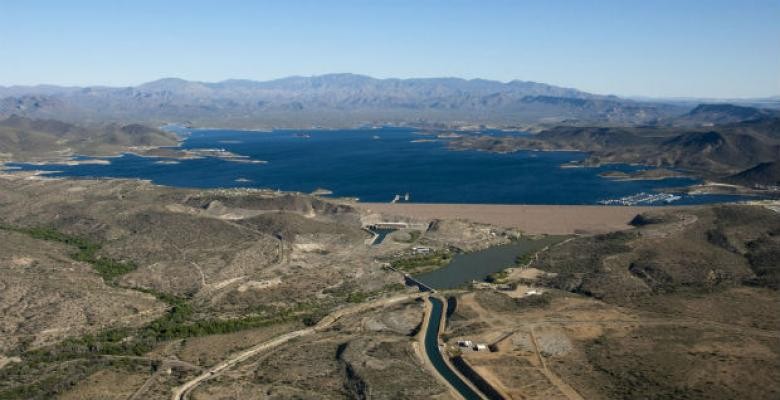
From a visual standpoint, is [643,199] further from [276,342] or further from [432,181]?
[276,342]

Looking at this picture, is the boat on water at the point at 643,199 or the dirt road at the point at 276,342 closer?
the dirt road at the point at 276,342

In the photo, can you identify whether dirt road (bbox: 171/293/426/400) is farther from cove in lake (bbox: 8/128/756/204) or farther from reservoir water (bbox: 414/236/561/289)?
cove in lake (bbox: 8/128/756/204)

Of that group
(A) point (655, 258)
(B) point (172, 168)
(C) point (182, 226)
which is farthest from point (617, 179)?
(B) point (172, 168)

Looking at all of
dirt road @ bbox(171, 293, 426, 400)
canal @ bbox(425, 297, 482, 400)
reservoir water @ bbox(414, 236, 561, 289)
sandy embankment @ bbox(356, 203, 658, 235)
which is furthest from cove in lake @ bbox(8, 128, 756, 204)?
canal @ bbox(425, 297, 482, 400)

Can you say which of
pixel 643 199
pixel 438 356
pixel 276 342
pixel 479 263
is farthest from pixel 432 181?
pixel 438 356

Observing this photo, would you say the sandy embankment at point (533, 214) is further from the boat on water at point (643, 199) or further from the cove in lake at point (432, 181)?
the cove in lake at point (432, 181)

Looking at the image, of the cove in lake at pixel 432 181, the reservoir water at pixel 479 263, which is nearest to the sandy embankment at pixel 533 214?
the reservoir water at pixel 479 263
